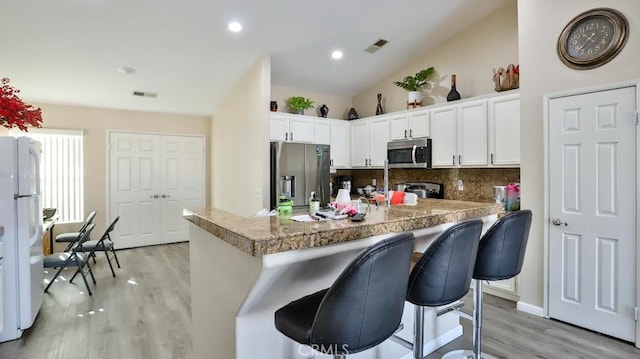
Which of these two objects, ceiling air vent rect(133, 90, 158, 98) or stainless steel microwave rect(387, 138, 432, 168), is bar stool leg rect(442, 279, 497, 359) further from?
ceiling air vent rect(133, 90, 158, 98)

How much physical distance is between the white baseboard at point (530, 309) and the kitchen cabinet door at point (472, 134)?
1.55 m

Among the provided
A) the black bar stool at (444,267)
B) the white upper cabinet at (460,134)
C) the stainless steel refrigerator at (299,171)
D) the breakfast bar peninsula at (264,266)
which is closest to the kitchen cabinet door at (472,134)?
the white upper cabinet at (460,134)

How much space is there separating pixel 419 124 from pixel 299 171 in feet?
5.82

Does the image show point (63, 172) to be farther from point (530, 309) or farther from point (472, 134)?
point (530, 309)

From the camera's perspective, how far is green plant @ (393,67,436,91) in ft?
15.5

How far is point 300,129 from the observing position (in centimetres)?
501

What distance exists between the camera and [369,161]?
535 cm

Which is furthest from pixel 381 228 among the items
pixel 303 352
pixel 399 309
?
pixel 303 352

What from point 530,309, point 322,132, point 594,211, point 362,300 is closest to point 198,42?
point 322,132

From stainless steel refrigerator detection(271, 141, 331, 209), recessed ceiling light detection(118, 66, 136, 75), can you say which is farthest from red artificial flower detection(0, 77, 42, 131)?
stainless steel refrigerator detection(271, 141, 331, 209)

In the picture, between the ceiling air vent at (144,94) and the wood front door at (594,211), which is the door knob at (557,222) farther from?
the ceiling air vent at (144,94)

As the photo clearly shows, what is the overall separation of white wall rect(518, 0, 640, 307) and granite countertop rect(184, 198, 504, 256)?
1676 mm

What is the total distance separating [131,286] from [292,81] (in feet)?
11.7

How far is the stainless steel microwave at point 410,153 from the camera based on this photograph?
446 centimetres
